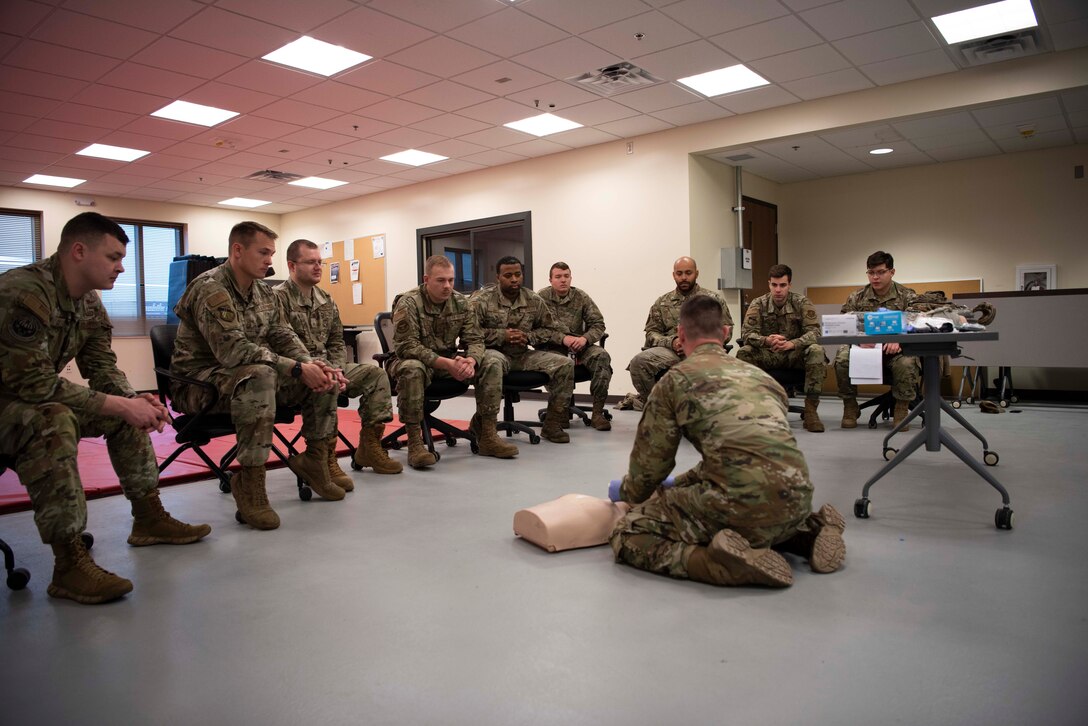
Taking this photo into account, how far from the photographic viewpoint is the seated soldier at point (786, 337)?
5320 millimetres

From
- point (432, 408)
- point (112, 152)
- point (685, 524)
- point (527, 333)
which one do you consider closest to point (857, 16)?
point (527, 333)

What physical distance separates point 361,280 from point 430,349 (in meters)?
6.67

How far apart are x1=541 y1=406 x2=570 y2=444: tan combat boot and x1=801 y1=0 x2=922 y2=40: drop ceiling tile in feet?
10.1

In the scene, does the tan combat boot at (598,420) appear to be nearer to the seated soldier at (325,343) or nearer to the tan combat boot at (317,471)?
the seated soldier at (325,343)

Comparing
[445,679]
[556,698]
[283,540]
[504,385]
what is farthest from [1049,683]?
[504,385]

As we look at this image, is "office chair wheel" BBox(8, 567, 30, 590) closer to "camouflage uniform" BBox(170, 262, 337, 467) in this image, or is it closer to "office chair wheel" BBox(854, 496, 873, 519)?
"camouflage uniform" BBox(170, 262, 337, 467)

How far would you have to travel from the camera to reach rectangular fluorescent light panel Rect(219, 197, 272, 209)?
10.5m

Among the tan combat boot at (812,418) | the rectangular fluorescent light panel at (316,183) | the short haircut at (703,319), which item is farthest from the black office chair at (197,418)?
the rectangular fluorescent light panel at (316,183)

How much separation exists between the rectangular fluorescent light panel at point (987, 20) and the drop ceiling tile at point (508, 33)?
2600 mm

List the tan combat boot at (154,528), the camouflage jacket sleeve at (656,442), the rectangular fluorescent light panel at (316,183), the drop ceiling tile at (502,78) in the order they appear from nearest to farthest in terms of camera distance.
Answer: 1. the camouflage jacket sleeve at (656,442)
2. the tan combat boot at (154,528)
3. the drop ceiling tile at (502,78)
4. the rectangular fluorescent light panel at (316,183)

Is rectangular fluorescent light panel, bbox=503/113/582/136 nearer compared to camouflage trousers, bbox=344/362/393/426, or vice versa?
camouflage trousers, bbox=344/362/393/426

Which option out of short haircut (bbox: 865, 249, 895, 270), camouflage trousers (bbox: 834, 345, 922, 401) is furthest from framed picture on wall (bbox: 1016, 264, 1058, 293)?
camouflage trousers (bbox: 834, 345, 922, 401)

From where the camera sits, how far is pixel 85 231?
7.44 feet

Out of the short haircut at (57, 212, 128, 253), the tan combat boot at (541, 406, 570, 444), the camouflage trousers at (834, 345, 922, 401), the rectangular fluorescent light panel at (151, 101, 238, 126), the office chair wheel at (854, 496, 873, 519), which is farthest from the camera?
the rectangular fluorescent light panel at (151, 101, 238, 126)
